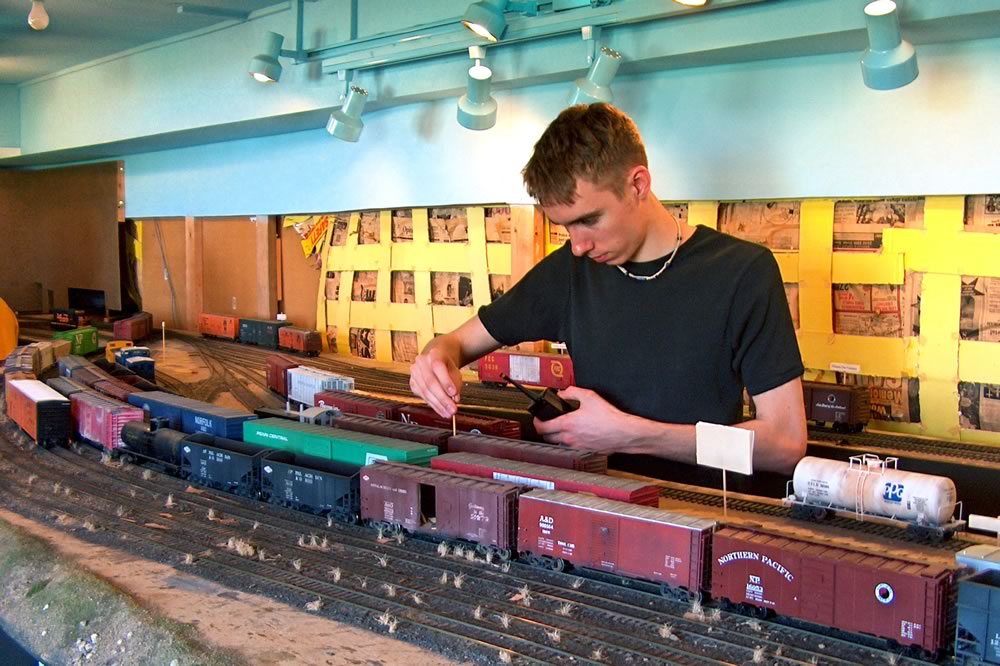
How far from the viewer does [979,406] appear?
9.02 metres

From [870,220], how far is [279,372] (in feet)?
27.6

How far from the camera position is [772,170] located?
998cm

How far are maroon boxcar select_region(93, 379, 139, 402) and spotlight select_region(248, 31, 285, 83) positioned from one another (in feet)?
15.6

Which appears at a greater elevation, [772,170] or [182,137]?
[182,137]

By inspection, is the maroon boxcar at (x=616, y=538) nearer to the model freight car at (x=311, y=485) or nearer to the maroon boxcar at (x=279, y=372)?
the model freight car at (x=311, y=485)

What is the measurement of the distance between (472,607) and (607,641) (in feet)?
2.63

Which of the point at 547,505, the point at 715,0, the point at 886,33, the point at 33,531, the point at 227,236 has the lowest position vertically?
the point at 33,531

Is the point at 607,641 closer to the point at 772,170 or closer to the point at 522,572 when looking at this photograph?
the point at 522,572

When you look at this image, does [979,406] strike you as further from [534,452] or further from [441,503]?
[441,503]

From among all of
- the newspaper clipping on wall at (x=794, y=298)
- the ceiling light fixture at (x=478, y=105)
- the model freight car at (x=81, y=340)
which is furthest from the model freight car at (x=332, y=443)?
the model freight car at (x=81, y=340)

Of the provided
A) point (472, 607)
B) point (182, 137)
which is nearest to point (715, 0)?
point (472, 607)

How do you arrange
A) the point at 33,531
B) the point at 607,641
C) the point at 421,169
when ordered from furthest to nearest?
A: the point at 421,169, the point at 33,531, the point at 607,641

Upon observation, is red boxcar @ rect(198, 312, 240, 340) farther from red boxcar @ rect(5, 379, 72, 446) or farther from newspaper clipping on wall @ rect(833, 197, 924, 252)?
newspaper clipping on wall @ rect(833, 197, 924, 252)

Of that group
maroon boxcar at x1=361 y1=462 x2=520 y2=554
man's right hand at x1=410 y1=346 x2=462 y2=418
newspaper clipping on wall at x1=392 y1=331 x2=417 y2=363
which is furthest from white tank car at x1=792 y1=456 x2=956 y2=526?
newspaper clipping on wall at x1=392 y1=331 x2=417 y2=363
